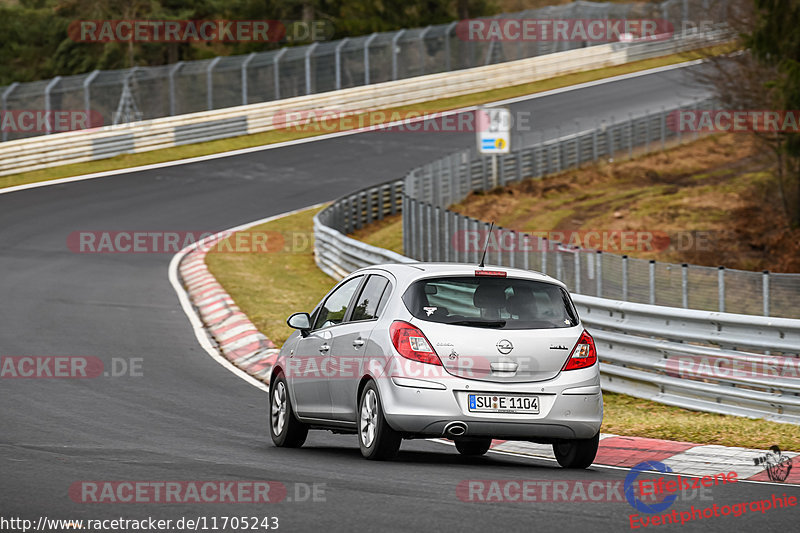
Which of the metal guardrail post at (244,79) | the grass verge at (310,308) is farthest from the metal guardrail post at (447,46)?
the grass verge at (310,308)

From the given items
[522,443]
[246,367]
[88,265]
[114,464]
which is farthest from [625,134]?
[114,464]

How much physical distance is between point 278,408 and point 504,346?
2745 mm

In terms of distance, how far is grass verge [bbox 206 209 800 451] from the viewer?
1088 centimetres

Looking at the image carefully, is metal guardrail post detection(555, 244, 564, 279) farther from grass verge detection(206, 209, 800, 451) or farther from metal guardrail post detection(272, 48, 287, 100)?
metal guardrail post detection(272, 48, 287, 100)

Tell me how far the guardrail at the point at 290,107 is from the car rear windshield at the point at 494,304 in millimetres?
29420

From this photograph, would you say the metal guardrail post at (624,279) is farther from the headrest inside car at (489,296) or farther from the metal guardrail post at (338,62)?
the metal guardrail post at (338,62)

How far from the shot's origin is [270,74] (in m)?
45.9

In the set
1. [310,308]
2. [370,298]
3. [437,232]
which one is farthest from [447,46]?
[370,298]

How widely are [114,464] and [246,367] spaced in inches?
285

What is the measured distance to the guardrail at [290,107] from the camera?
124 ft

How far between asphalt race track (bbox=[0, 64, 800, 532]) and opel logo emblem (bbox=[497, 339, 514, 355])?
865mm

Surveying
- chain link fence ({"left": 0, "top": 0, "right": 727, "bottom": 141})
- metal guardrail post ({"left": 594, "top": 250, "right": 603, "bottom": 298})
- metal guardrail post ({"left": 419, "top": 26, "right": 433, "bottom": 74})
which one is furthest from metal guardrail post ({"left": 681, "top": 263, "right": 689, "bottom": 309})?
metal guardrail post ({"left": 419, "top": 26, "right": 433, "bottom": 74})

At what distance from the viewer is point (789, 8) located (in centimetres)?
2509

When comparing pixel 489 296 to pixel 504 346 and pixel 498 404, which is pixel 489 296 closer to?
pixel 504 346
